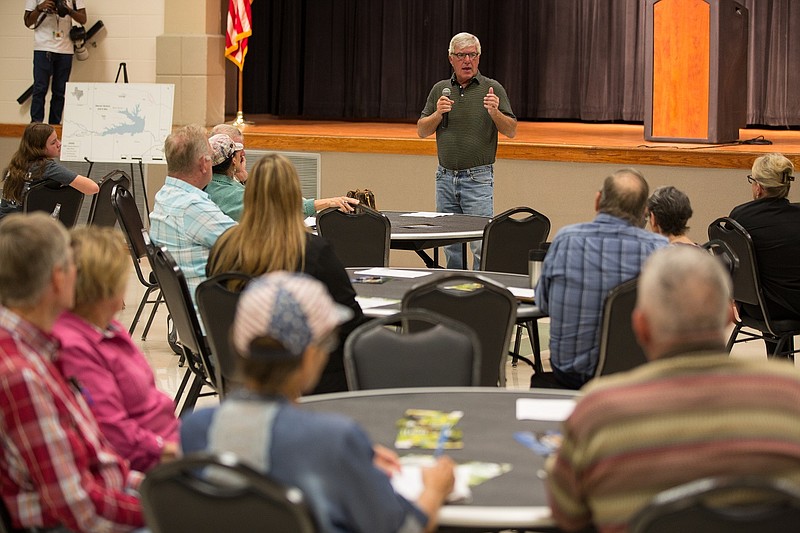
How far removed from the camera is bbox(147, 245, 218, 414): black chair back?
4.12m

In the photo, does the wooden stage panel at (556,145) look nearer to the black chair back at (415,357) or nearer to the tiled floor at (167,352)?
→ the tiled floor at (167,352)

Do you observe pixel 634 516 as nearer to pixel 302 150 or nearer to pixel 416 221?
pixel 416 221

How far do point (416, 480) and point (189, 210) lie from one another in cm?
251

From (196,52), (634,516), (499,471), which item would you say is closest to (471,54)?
(196,52)

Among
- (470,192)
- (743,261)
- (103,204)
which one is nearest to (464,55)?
(470,192)

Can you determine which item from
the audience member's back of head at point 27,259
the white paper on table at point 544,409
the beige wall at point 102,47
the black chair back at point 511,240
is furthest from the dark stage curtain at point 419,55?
the audience member's back of head at point 27,259

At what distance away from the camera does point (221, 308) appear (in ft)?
12.6

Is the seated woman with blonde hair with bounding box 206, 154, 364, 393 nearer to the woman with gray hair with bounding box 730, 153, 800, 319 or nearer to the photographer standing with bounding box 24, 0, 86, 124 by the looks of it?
the woman with gray hair with bounding box 730, 153, 800, 319

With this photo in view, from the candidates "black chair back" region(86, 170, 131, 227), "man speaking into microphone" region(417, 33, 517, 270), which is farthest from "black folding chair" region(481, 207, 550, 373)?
"black chair back" region(86, 170, 131, 227)

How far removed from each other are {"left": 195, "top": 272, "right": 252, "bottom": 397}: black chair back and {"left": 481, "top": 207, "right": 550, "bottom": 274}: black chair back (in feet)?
6.35

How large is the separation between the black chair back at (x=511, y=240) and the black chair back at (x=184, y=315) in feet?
5.49

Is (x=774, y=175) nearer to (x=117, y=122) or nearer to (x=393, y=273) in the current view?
(x=393, y=273)

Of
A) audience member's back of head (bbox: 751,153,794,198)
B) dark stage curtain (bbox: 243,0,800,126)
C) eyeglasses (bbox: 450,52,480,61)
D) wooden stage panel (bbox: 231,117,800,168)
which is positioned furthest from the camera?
dark stage curtain (bbox: 243,0,800,126)

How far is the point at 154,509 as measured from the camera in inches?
80.2
